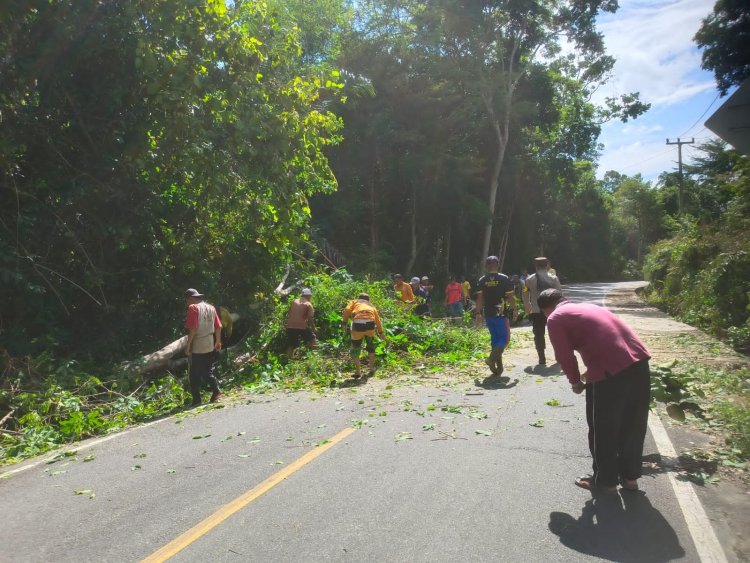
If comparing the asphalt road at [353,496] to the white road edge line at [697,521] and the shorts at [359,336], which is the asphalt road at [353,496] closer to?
the white road edge line at [697,521]

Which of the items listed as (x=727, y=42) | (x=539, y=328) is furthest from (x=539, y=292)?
(x=727, y=42)

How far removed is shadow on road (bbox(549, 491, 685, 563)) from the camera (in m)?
3.90

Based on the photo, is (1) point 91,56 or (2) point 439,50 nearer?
(1) point 91,56

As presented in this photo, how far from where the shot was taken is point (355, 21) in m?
31.2

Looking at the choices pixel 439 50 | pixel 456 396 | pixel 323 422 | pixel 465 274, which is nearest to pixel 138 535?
pixel 323 422

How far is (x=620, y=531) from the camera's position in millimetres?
4211

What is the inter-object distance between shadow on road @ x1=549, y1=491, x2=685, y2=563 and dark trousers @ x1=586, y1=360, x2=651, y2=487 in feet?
Answer: 0.71

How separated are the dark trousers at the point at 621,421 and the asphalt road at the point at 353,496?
0.23m

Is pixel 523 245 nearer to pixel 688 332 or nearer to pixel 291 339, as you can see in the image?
pixel 688 332

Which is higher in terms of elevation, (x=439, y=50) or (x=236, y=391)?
(x=439, y=50)

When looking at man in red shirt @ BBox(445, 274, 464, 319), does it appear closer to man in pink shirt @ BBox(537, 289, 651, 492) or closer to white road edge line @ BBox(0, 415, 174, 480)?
white road edge line @ BBox(0, 415, 174, 480)

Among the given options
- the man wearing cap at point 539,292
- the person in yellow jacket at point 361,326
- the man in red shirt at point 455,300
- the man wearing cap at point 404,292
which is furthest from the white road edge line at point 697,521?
the man in red shirt at point 455,300

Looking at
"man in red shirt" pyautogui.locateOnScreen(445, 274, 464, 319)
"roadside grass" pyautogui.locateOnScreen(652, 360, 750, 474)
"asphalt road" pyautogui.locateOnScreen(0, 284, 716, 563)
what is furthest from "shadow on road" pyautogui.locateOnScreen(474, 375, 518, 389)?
"man in red shirt" pyautogui.locateOnScreen(445, 274, 464, 319)

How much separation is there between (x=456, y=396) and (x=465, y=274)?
94.9 feet
